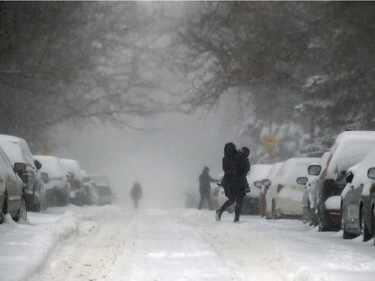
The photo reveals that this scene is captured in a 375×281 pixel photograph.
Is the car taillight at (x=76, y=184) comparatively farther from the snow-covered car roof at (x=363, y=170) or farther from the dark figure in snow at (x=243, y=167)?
the snow-covered car roof at (x=363, y=170)

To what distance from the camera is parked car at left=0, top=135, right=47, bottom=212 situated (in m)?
23.1

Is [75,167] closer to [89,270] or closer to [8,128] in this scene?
[8,128]

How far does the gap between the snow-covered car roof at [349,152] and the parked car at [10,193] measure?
5.48 m

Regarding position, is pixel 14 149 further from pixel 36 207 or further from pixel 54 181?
pixel 54 181

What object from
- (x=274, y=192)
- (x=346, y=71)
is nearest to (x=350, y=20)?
(x=346, y=71)

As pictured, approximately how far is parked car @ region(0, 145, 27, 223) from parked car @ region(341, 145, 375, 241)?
212 inches

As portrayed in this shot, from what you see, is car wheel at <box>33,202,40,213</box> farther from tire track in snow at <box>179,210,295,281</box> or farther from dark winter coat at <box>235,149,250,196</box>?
tire track in snow at <box>179,210,295,281</box>

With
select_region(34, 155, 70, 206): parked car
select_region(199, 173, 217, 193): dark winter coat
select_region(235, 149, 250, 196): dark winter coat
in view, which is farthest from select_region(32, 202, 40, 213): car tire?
select_region(199, 173, 217, 193): dark winter coat

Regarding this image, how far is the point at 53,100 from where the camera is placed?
51.4m

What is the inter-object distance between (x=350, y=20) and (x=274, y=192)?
587 centimetres

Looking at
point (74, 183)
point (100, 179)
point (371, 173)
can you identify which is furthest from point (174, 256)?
point (100, 179)

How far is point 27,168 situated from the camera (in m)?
23.5

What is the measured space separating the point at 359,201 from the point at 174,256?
3.95 metres

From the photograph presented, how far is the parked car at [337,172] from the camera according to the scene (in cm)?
1798
